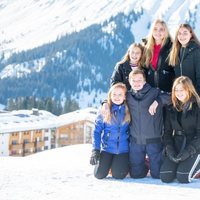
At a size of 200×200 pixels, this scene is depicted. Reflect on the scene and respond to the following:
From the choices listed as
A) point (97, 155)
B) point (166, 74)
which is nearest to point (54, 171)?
point (97, 155)

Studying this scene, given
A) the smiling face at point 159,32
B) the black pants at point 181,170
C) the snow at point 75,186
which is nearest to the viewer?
the snow at point 75,186

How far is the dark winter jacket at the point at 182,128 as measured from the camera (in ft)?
23.5

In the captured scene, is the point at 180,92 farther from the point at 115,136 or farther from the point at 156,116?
the point at 115,136

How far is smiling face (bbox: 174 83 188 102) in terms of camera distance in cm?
718

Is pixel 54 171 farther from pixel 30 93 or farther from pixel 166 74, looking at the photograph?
pixel 30 93

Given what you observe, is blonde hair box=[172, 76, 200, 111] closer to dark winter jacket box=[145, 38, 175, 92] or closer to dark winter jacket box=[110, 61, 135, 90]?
dark winter jacket box=[145, 38, 175, 92]

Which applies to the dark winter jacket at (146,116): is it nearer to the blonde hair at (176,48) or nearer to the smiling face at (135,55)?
the blonde hair at (176,48)

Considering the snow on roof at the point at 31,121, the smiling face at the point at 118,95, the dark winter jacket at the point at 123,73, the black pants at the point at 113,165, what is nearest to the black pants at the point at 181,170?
the black pants at the point at 113,165

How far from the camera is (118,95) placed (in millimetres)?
7531

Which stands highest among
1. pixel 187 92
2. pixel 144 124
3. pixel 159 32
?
pixel 159 32

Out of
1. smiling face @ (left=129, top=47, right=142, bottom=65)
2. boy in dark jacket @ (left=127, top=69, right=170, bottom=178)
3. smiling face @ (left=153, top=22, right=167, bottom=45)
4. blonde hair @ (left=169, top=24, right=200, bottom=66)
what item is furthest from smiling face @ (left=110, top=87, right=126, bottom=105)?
smiling face @ (left=153, top=22, right=167, bottom=45)

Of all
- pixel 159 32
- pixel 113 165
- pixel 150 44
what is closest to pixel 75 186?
pixel 113 165

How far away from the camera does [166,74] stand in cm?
788

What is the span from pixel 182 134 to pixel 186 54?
1224 mm
